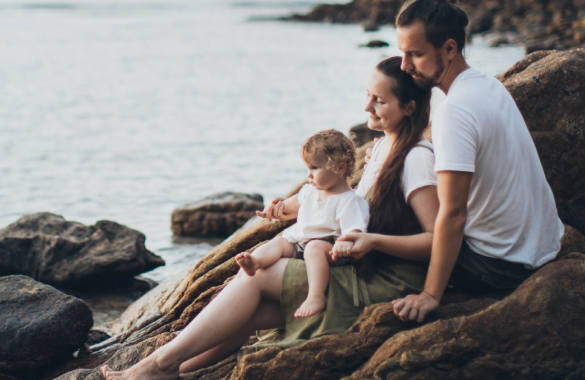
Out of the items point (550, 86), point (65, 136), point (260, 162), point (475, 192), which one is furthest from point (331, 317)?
point (65, 136)

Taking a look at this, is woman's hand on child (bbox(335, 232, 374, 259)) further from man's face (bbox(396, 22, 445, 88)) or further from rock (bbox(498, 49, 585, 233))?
rock (bbox(498, 49, 585, 233))

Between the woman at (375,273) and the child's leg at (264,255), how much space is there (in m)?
0.05

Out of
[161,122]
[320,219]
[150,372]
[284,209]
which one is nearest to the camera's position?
[150,372]

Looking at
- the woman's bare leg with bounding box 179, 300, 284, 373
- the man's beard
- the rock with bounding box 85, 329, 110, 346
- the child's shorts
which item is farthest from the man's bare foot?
the rock with bounding box 85, 329, 110, 346

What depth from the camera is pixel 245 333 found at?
Answer: 3.36m

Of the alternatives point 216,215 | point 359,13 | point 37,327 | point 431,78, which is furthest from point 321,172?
point 359,13

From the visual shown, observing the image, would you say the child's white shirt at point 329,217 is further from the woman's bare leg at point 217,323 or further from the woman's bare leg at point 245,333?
the woman's bare leg at point 245,333

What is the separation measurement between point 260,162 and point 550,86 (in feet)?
35.8

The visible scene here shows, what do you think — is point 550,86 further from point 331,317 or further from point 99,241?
point 99,241

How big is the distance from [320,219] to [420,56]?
1.03 m

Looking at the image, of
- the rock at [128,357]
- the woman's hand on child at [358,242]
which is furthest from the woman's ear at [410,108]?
the rock at [128,357]

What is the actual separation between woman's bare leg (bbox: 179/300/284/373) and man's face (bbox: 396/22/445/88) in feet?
4.87

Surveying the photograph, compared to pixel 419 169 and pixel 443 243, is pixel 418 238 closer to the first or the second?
pixel 443 243

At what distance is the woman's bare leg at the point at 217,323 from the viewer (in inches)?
124
